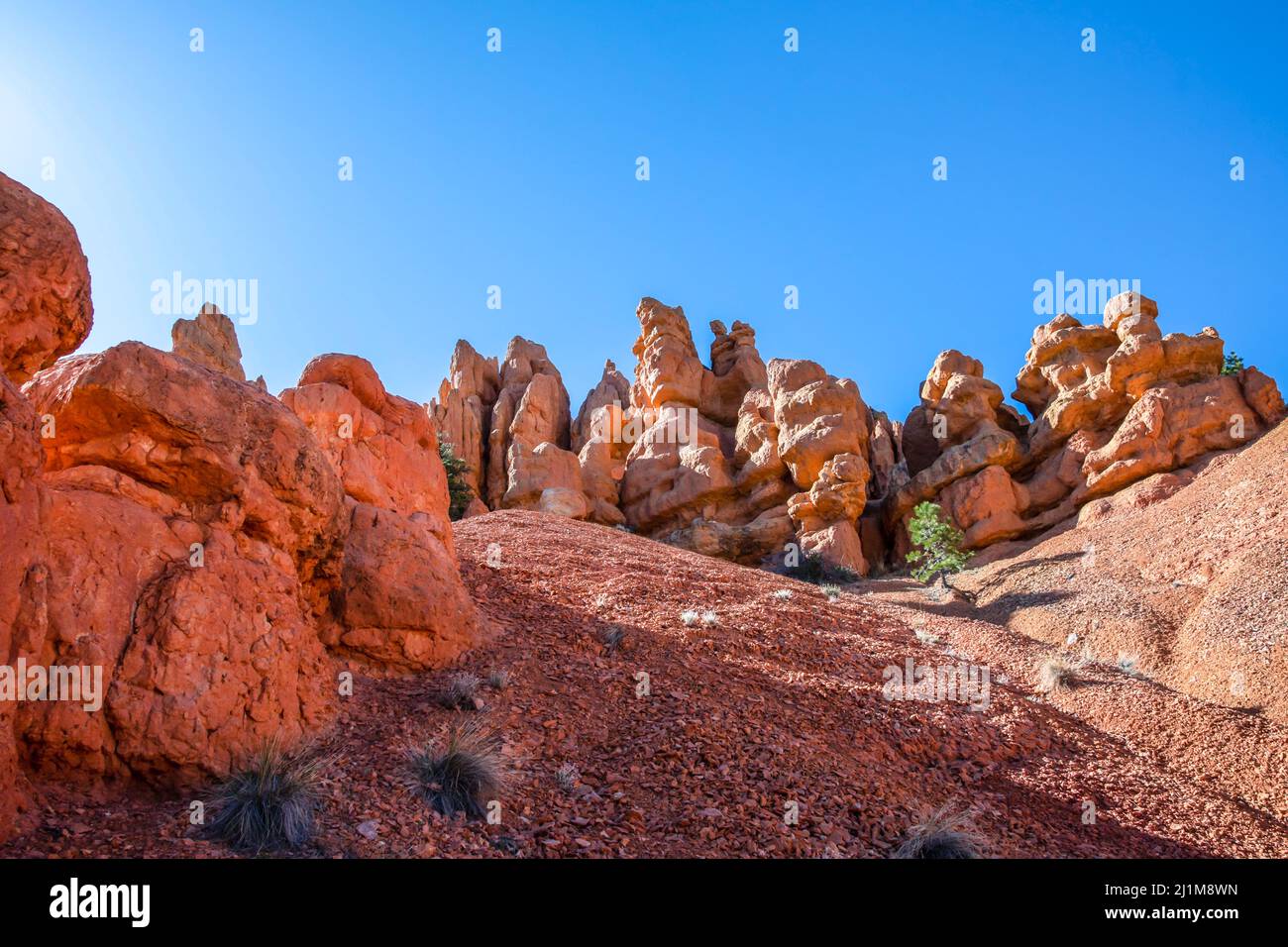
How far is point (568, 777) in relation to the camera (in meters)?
6.50

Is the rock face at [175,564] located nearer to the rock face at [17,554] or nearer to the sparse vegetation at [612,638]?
the rock face at [17,554]

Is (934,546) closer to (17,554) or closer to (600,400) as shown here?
(17,554)

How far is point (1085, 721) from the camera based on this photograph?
10.5 m

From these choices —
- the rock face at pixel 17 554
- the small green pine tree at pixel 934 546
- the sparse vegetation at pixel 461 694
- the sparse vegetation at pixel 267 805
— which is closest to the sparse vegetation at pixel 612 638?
the sparse vegetation at pixel 461 694

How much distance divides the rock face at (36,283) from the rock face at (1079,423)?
32.7 metres

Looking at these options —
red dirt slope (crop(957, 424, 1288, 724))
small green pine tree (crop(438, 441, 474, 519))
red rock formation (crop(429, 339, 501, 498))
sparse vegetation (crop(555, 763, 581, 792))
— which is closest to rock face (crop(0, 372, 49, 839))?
sparse vegetation (crop(555, 763, 581, 792))

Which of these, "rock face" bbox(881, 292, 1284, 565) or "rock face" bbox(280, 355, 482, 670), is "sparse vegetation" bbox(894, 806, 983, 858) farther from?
"rock face" bbox(881, 292, 1284, 565)

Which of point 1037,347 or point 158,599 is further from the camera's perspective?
Answer: point 1037,347

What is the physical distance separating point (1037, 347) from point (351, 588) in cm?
3822

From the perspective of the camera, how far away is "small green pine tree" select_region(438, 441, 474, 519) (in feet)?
124

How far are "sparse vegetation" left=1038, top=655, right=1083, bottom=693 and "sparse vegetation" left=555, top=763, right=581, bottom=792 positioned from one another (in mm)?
8846
